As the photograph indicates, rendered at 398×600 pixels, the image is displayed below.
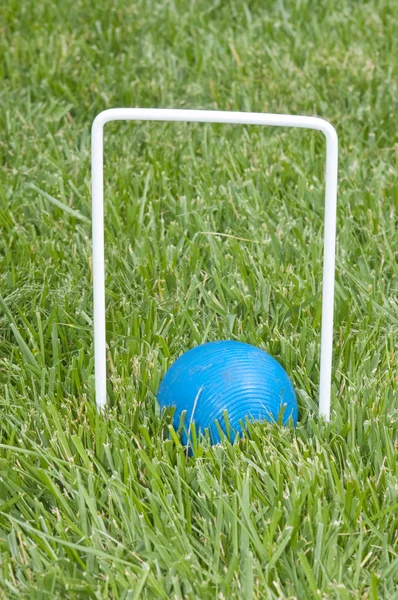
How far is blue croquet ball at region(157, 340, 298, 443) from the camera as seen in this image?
6.08 ft

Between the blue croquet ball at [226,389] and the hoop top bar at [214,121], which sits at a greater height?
the hoop top bar at [214,121]

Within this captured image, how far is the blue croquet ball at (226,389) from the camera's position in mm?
1854

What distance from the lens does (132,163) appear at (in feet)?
10.3

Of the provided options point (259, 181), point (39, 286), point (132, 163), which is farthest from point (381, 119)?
point (39, 286)

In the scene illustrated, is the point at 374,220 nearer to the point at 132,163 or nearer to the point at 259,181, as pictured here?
the point at 259,181

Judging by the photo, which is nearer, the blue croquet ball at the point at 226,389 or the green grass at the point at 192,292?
the green grass at the point at 192,292

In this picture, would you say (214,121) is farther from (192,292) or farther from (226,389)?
(192,292)

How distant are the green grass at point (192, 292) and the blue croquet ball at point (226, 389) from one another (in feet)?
0.17

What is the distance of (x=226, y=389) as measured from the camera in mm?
1855

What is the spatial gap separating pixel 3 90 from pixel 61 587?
8.12 feet

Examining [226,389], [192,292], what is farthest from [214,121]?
[192,292]

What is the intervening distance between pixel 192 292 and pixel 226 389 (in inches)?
24.0

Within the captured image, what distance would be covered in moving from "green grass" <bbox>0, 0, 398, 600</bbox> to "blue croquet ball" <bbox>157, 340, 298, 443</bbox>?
0.05m

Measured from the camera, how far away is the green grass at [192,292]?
1.63m
